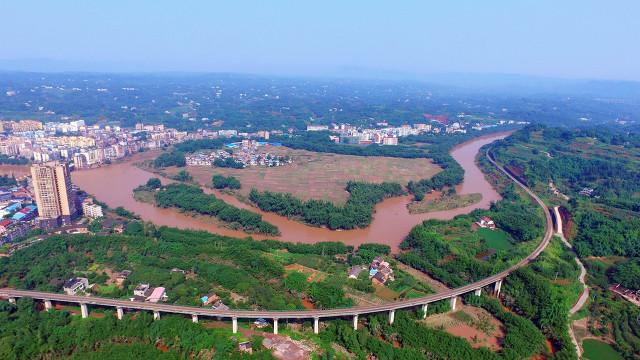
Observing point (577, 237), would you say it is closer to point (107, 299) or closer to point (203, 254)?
point (203, 254)

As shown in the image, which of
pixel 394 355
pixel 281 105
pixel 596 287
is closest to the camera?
pixel 394 355

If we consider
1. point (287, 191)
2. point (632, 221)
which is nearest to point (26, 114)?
point (287, 191)

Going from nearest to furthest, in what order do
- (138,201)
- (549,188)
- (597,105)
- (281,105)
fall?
(138,201) < (549,188) < (281,105) < (597,105)

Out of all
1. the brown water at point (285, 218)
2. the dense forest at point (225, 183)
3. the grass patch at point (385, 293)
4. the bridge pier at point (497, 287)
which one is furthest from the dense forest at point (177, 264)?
the dense forest at point (225, 183)

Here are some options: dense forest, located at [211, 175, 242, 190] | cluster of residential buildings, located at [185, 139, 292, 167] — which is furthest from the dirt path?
cluster of residential buildings, located at [185, 139, 292, 167]

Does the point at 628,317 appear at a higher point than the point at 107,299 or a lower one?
lower

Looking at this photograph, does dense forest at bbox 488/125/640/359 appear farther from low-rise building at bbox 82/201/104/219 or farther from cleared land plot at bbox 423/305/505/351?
low-rise building at bbox 82/201/104/219

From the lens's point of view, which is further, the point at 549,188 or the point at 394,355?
the point at 549,188

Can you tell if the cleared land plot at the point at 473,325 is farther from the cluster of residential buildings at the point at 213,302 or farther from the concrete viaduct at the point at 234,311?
the cluster of residential buildings at the point at 213,302

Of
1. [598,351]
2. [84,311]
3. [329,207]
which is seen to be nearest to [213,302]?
[84,311]
